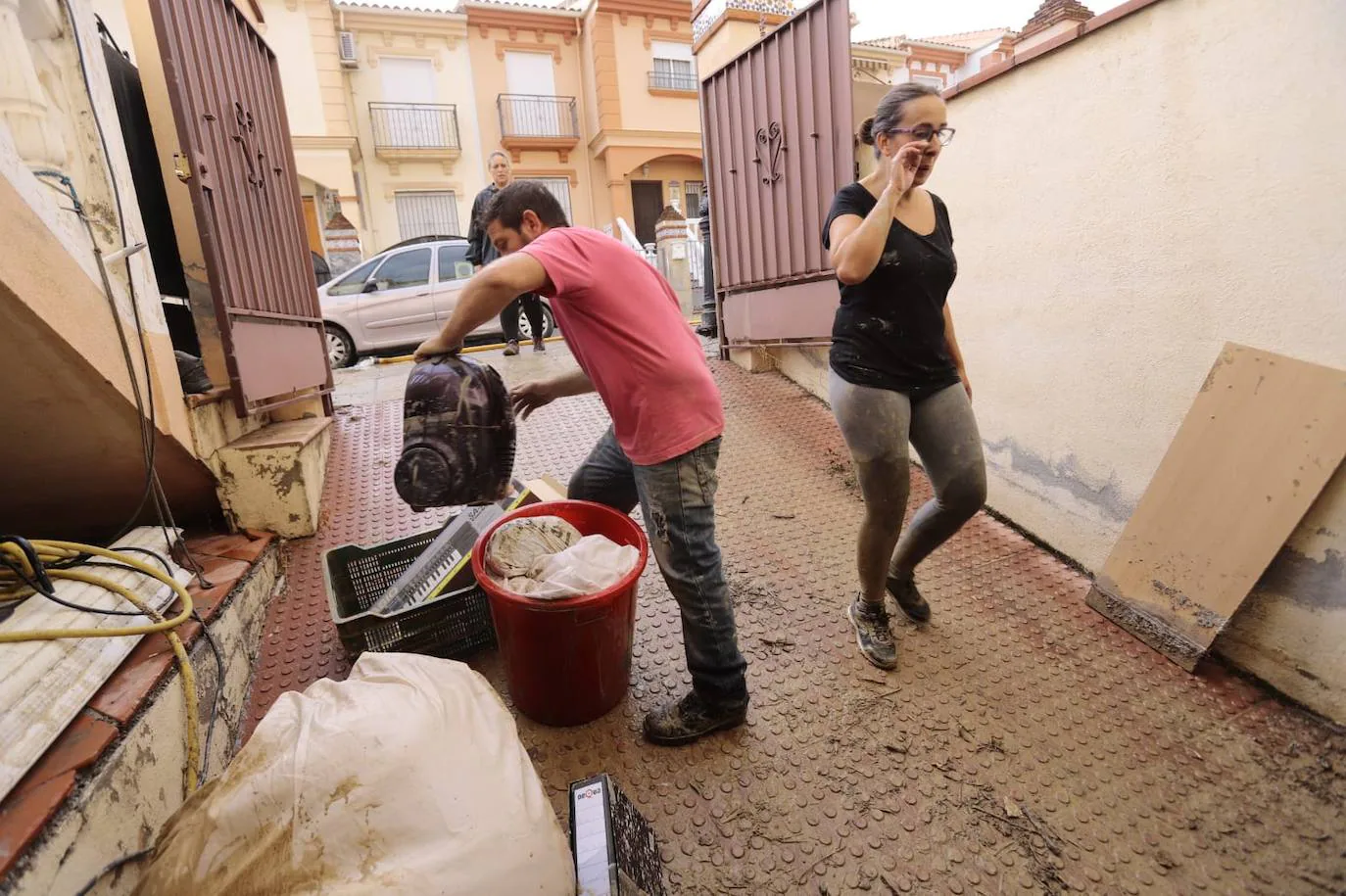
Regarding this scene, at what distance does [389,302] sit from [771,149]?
5.06 meters

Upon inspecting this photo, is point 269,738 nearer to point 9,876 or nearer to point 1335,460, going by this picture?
point 9,876

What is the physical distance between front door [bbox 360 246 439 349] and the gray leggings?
6.42 metres

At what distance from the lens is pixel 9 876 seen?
2.88ft

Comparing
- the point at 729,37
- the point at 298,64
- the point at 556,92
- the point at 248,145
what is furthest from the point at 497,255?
the point at 556,92

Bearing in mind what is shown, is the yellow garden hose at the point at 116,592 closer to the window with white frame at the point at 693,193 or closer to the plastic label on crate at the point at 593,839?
the plastic label on crate at the point at 593,839

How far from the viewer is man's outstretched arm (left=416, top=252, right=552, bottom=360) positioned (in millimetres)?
1352

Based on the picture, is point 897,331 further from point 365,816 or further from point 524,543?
point 365,816

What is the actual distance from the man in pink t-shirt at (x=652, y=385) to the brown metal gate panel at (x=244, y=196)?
1484 millimetres

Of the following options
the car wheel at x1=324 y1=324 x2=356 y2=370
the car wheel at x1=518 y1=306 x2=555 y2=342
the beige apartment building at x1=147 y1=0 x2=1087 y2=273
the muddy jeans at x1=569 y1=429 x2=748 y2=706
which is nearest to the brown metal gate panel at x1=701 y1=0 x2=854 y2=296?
the muddy jeans at x1=569 y1=429 x2=748 y2=706

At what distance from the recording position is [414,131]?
14.4 m

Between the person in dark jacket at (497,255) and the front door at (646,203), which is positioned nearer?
the person in dark jacket at (497,255)

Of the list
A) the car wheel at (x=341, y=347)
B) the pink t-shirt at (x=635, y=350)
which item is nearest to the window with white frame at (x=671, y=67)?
the car wheel at (x=341, y=347)

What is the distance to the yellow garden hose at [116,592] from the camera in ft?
4.27

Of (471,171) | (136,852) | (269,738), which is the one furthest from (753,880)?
(471,171)
